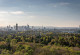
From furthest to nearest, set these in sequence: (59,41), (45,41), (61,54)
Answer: (45,41), (59,41), (61,54)

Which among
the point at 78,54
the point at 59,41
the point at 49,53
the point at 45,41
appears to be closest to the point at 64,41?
the point at 59,41

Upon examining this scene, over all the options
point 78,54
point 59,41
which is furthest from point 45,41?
point 78,54

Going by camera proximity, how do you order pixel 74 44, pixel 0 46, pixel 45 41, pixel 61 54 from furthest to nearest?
1. pixel 45 41
2. pixel 74 44
3. pixel 0 46
4. pixel 61 54

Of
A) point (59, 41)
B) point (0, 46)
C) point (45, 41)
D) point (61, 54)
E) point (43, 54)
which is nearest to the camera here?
point (43, 54)

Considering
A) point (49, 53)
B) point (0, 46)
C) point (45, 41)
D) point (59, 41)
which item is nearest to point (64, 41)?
point (59, 41)

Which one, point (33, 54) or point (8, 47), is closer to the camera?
point (33, 54)

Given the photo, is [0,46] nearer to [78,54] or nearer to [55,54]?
[55,54]

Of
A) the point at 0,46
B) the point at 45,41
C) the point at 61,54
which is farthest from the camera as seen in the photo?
the point at 45,41

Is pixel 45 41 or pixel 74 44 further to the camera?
pixel 45 41

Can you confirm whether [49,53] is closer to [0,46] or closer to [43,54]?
[43,54]
